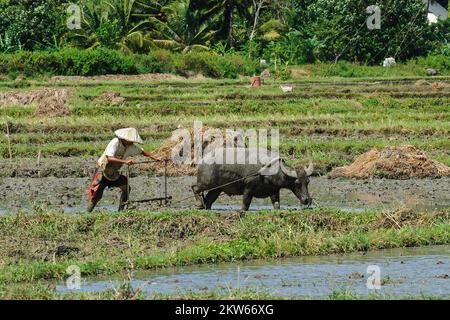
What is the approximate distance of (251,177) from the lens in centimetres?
1234

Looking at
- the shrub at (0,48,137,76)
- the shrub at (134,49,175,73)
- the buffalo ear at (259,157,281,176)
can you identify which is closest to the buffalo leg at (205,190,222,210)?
the buffalo ear at (259,157,281,176)

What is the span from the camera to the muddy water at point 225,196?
13.2 metres

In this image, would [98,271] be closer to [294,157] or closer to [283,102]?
[294,157]

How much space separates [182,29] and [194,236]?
1108 inches

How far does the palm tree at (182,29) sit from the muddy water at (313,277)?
2790 cm

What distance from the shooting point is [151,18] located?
125 feet

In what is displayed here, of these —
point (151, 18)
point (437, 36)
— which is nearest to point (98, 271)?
point (151, 18)

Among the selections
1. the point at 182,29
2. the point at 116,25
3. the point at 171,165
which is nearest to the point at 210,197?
the point at 171,165

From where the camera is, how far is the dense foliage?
36875 mm

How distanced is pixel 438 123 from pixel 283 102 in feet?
14.7

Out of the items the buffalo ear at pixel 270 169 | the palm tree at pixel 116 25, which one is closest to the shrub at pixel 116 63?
the palm tree at pixel 116 25

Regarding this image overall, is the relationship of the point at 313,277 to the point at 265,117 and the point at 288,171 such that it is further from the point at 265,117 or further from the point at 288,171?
the point at 265,117

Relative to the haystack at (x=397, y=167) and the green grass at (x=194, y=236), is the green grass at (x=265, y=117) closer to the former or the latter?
the haystack at (x=397, y=167)

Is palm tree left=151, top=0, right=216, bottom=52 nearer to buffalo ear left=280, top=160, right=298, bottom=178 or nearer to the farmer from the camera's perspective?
buffalo ear left=280, top=160, right=298, bottom=178
